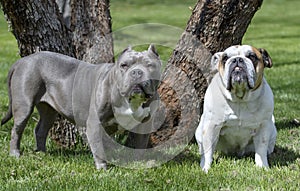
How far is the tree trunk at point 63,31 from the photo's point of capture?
6.24m

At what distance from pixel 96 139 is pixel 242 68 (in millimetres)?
1391

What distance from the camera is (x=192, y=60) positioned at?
6.61 meters

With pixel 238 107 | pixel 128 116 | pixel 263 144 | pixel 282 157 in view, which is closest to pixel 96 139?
pixel 128 116

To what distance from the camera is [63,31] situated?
6.47m

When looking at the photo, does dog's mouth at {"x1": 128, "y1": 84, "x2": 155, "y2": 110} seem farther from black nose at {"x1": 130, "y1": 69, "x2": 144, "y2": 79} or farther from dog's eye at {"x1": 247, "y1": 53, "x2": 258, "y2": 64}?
dog's eye at {"x1": 247, "y1": 53, "x2": 258, "y2": 64}

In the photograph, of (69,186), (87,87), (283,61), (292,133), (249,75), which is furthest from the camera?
(283,61)

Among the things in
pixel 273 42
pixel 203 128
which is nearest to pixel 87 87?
pixel 203 128

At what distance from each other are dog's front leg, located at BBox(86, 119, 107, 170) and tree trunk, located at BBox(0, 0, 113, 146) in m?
1.26

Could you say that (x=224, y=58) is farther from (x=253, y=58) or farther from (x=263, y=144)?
(x=263, y=144)

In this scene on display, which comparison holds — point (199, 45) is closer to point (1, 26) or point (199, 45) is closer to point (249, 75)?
point (249, 75)

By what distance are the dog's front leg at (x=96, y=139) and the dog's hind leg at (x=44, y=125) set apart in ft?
3.29

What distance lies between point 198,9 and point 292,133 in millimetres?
1844

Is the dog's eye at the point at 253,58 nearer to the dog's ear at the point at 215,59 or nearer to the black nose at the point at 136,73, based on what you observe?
the dog's ear at the point at 215,59

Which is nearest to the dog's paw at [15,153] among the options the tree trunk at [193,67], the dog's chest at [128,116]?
the dog's chest at [128,116]
